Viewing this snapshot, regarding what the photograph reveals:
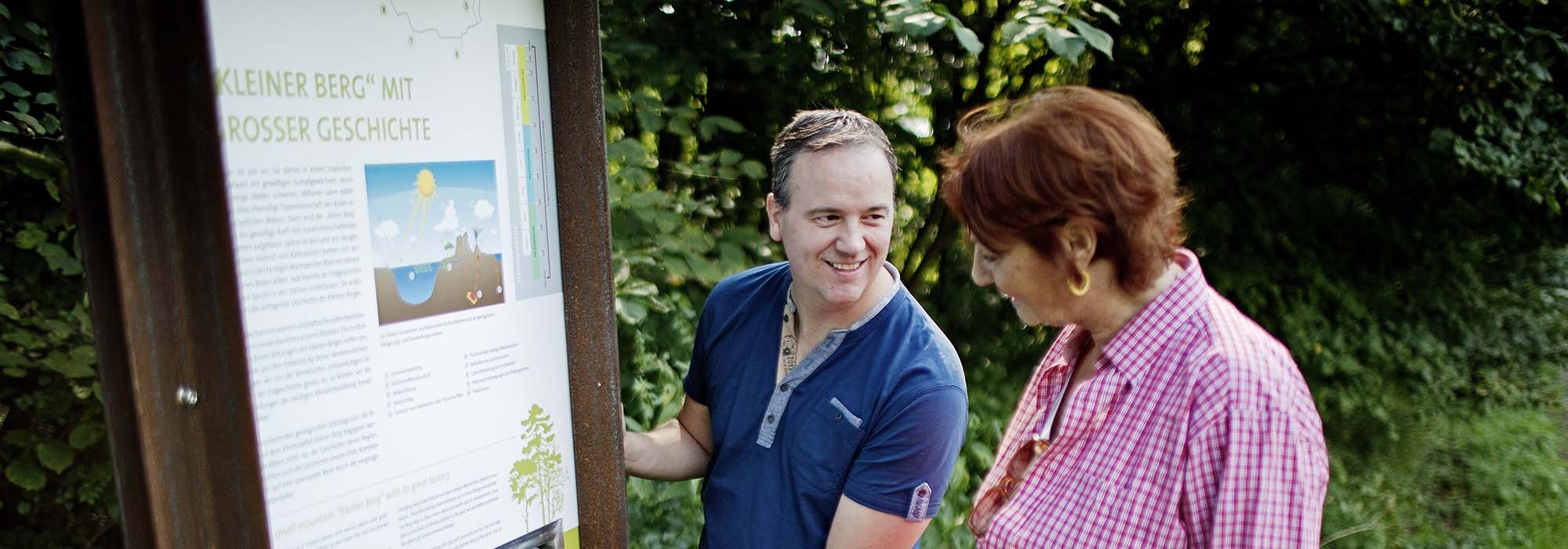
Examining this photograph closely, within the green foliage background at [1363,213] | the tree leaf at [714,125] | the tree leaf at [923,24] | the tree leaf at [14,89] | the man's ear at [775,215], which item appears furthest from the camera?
the green foliage background at [1363,213]

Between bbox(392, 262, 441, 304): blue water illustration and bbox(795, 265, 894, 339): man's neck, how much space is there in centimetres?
75

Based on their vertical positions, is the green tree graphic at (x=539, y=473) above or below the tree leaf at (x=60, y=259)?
below

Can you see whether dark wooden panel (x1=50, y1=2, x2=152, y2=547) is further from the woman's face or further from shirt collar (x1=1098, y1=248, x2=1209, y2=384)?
shirt collar (x1=1098, y1=248, x2=1209, y2=384)

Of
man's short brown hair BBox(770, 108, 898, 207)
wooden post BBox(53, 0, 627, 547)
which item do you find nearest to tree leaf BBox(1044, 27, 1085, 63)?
man's short brown hair BBox(770, 108, 898, 207)

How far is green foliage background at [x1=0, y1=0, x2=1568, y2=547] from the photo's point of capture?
3301 mm

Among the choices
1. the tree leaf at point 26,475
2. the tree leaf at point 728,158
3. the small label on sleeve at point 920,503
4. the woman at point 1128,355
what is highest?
the tree leaf at point 728,158

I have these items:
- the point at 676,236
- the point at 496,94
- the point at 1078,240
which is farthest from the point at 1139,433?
the point at 676,236

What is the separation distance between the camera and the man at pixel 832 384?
6.13ft

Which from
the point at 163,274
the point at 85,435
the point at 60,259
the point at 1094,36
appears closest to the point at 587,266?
the point at 163,274

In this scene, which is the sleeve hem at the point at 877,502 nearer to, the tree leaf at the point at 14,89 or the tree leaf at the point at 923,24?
the tree leaf at the point at 923,24

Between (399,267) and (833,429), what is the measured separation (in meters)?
0.81

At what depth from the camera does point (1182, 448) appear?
4.66 feet

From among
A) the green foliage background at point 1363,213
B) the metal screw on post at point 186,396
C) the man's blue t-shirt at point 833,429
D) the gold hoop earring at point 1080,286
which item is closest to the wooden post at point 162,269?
the metal screw on post at point 186,396

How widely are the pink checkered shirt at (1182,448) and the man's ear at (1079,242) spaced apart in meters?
0.12
